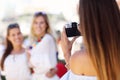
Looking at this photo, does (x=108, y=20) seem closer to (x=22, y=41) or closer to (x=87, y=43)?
(x=87, y=43)

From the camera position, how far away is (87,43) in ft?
5.65

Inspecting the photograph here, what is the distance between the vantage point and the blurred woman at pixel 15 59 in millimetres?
4906

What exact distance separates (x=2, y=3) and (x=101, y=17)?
478 cm

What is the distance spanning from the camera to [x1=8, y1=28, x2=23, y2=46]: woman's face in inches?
202

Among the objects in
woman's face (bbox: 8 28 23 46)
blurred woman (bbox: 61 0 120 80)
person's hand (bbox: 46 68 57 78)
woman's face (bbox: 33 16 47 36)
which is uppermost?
blurred woman (bbox: 61 0 120 80)

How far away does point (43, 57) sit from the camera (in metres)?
4.77

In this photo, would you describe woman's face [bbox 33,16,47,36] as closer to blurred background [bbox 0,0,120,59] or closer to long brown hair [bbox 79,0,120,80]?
blurred background [bbox 0,0,120,59]

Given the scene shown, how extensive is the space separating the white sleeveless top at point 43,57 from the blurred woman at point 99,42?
118 inches

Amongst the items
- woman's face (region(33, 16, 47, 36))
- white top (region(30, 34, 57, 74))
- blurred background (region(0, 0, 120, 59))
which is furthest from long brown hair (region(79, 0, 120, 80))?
blurred background (region(0, 0, 120, 59))

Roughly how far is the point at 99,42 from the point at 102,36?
0.12 ft

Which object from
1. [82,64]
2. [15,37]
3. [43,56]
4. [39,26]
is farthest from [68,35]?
[15,37]

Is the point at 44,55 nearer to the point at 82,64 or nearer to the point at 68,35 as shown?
the point at 68,35

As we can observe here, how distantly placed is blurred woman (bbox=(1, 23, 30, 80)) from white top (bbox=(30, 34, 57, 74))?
186mm

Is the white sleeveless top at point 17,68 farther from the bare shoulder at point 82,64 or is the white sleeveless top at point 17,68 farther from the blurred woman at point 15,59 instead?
the bare shoulder at point 82,64
